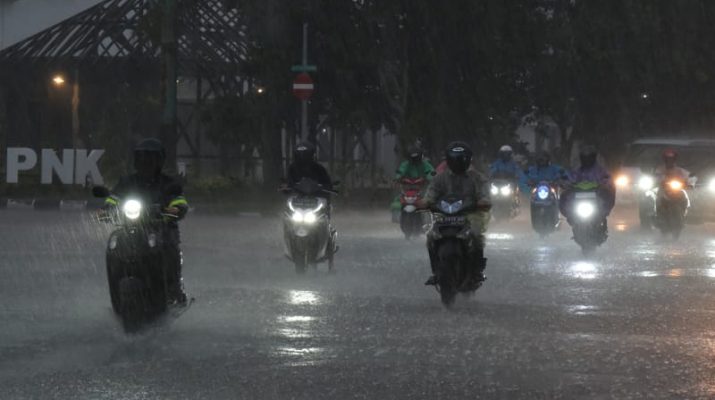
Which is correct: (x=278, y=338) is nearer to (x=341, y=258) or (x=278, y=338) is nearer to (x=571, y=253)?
(x=341, y=258)

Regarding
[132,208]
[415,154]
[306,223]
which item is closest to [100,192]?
[132,208]

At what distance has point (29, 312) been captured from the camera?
1260 cm

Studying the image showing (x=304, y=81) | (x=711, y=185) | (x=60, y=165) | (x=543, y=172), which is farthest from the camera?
(x=60, y=165)

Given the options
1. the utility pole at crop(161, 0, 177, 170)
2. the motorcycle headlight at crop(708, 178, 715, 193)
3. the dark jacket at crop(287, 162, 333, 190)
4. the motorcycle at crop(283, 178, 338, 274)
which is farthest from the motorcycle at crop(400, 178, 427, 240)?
the utility pole at crop(161, 0, 177, 170)

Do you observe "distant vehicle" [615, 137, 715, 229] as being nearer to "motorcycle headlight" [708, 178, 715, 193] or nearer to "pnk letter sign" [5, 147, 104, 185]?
"motorcycle headlight" [708, 178, 715, 193]

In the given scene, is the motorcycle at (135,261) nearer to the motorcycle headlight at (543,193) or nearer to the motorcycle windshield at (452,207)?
the motorcycle windshield at (452,207)

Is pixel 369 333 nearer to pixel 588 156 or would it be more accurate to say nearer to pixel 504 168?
pixel 588 156

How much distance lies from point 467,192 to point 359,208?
2260 centimetres

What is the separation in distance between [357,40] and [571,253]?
19.6 metres

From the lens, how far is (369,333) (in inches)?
443

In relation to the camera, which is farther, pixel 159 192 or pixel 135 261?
pixel 159 192

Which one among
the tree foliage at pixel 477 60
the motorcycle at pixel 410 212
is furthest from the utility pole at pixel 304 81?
the motorcycle at pixel 410 212

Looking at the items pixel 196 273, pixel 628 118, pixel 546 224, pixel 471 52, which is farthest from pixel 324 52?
pixel 196 273

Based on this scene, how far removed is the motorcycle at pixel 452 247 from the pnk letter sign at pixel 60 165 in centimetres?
2681
